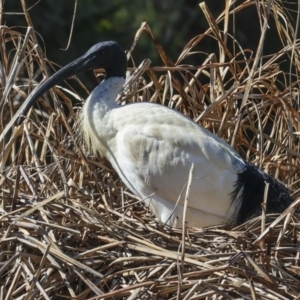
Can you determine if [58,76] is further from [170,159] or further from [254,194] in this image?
[254,194]

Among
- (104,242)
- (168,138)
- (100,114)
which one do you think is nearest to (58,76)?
(100,114)

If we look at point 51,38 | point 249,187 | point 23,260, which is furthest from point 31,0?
point 23,260

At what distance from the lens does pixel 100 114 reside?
15.1ft

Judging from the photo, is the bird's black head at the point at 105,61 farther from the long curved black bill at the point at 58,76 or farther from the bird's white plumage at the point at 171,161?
the bird's white plumage at the point at 171,161

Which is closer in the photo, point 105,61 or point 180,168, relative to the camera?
point 180,168

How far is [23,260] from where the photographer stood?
11.4 feet

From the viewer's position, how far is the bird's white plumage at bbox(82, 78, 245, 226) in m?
4.45

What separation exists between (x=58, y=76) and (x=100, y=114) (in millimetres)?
265

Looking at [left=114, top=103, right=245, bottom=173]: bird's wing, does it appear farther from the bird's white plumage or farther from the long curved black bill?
the long curved black bill

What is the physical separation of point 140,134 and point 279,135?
73cm

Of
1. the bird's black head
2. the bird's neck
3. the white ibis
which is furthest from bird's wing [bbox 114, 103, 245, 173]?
the bird's black head

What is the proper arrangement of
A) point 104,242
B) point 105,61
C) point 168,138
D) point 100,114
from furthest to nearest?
point 105,61
point 100,114
point 168,138
point 104,242

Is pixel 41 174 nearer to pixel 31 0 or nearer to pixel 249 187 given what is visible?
pixel 249 187

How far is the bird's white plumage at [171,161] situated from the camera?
445 cm
